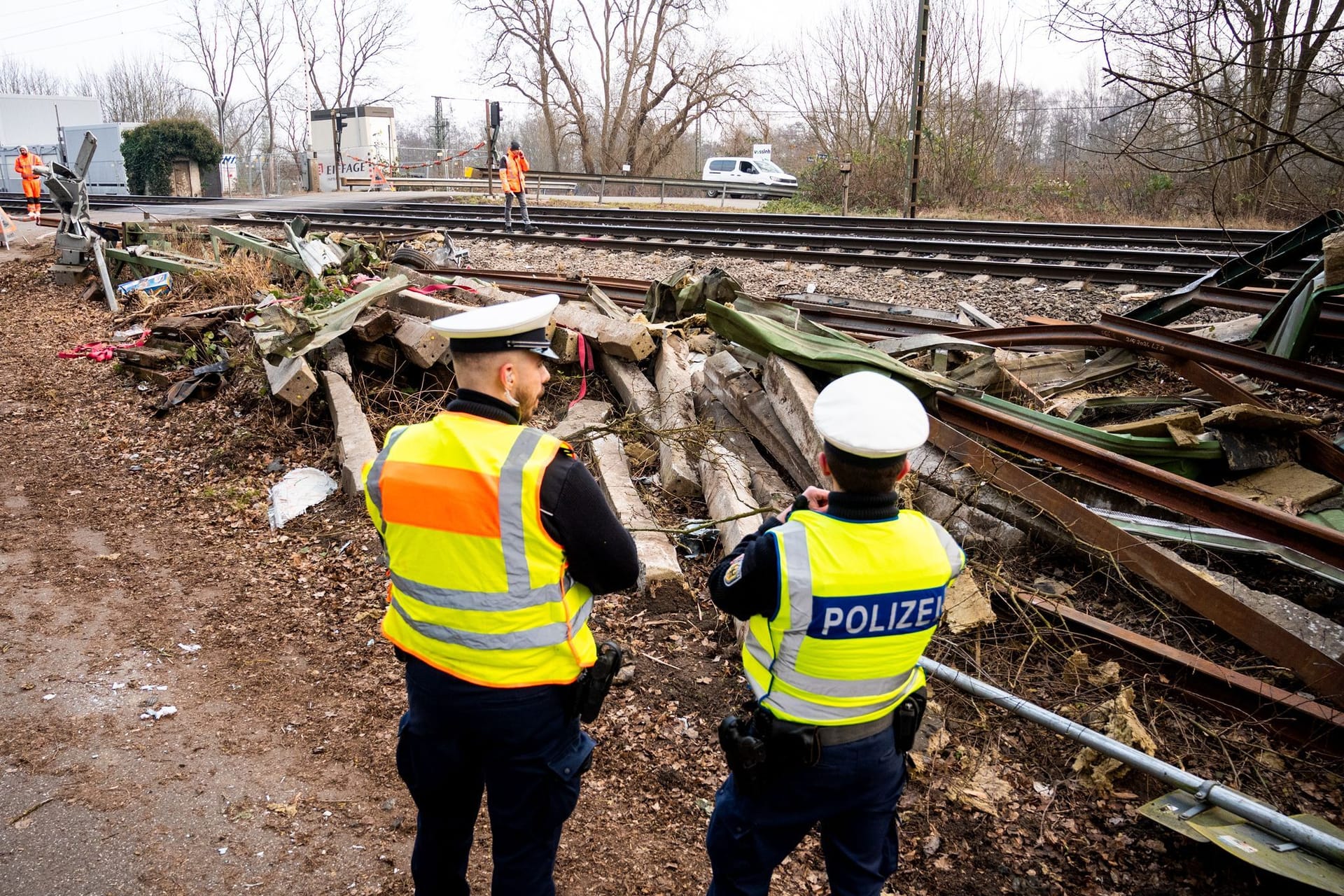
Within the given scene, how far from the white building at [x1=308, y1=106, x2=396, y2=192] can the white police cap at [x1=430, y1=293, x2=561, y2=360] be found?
39.0 meters

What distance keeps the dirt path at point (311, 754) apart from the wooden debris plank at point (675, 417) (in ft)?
3.60

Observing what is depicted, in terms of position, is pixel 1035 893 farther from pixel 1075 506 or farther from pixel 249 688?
pixel 249 688

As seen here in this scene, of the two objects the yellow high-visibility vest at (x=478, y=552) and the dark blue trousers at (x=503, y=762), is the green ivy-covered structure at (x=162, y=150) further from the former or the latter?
the dark blue trousers at (x=503, y=762)

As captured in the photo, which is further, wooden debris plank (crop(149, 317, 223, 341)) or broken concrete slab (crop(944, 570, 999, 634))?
wooden debris plank (crop(149, 317, 223, 341))

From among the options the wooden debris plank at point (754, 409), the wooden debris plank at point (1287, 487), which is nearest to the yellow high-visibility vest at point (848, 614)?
the wooden debris plank at point (754, 409)

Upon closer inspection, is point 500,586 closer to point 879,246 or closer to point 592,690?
point 592,690

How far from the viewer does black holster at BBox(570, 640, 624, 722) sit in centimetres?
235

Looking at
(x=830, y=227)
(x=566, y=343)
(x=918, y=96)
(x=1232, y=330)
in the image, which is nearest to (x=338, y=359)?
(x=566, y=343)

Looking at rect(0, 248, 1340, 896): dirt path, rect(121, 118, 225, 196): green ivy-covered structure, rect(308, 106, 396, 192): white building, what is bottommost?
rect(0, 248, 1340, 896): dirt path

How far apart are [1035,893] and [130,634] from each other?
455cm

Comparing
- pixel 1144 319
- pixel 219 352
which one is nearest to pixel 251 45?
pixel 219 352

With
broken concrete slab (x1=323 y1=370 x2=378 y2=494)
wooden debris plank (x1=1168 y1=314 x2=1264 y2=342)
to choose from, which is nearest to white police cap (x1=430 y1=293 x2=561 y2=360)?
broken concrete slab (x1=323 y1=370 x2=378 y2=494)

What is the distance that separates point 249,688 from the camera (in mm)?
4191

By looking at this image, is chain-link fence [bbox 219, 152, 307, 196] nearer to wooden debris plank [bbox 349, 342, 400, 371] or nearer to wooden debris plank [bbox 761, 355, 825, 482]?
wooden debris plank [bbox 349, 342, 400, 371]
